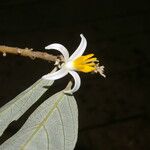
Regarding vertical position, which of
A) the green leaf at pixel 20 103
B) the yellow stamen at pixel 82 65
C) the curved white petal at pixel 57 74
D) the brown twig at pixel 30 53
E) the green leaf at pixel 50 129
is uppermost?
the brown twig at pixel 30 53

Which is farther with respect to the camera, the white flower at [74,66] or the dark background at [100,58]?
the dark background at [100,58]

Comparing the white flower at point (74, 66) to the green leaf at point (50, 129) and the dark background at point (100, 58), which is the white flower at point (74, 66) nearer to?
the green leaf at point (50, 129)

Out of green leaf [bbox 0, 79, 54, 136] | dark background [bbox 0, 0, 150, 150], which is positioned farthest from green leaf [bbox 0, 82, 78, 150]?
dark background [bbox 0, 0, 150, 150]

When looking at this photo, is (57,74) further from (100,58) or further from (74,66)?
(100,58)

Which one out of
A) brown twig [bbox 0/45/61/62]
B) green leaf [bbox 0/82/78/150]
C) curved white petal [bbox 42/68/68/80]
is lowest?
green leaf [bbox 0/82/78/150]

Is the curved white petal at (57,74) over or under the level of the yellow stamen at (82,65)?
under

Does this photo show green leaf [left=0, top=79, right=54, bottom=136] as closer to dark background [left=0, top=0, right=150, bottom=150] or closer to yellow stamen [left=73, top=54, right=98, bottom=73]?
yellow stamen [left=73, top=54, right=98, bottom=73]

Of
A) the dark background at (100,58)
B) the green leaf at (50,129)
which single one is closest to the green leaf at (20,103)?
the green leaf at (50,129)
